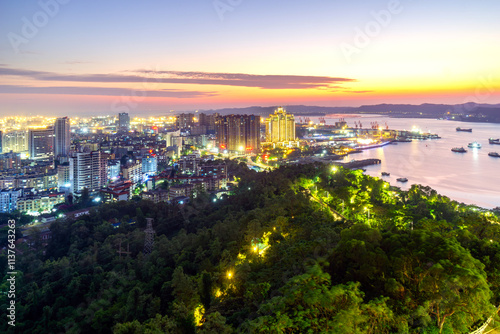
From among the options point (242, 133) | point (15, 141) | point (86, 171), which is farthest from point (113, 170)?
point (242, 133)

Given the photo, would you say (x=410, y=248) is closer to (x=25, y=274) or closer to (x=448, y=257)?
(x=448, y=257)

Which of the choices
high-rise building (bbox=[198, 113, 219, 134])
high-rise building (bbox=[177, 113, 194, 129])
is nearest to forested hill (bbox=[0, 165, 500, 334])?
high-rise building (bbox=[198, 113, 219, 134])

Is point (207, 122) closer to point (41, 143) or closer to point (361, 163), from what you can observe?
point (41, 143)

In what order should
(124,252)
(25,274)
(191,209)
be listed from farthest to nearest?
1. (191,209)
2. (124,252)
3. (25,274)

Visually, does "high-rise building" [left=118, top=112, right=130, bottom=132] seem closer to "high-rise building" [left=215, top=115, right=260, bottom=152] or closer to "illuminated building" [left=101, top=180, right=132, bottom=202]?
"high-rise building" [left=215, top=115, right=260, bottom=152]

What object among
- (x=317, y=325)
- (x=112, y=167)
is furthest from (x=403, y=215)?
(x=112, y=167)

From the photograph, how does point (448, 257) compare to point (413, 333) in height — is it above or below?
above

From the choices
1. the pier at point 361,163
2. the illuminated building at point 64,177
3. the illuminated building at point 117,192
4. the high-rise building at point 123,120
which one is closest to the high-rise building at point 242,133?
the pier at point 361,163

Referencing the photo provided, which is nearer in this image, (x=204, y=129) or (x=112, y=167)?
(x=112, y=167)

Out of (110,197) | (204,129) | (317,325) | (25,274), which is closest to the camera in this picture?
(317,325)
